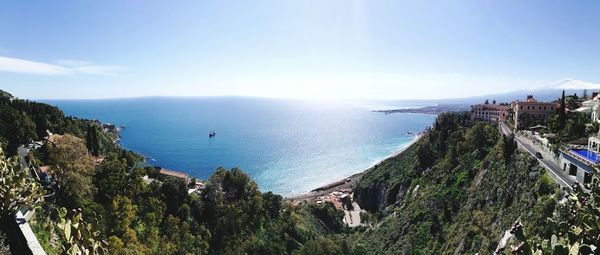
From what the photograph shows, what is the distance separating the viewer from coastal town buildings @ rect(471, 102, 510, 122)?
5856 centimetres

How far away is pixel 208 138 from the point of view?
12531 centimetres

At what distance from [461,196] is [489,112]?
36.3 meters

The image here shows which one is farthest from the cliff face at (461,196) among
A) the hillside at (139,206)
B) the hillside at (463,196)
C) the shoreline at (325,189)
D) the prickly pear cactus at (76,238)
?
the prickly pear cactus at (76,238)

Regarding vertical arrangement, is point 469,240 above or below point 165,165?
above

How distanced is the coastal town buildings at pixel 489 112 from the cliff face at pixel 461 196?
6946 millimetres

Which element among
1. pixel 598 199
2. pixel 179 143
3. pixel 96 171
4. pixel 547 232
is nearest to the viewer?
pixel 598 199

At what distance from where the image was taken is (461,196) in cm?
3169

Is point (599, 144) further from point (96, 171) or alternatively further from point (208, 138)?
point (208, 138)

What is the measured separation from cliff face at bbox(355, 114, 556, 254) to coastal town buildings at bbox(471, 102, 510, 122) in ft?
22.8

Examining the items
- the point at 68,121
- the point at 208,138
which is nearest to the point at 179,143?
the point at 208,138

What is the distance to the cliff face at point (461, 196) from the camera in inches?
800

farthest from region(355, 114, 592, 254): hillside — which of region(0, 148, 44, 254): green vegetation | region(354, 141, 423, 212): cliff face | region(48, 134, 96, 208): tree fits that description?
region(48, 134, 96, 208): tree

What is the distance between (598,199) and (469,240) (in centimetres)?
1815

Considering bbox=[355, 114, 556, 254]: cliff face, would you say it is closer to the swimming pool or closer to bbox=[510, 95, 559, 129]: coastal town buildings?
the swimming pool
